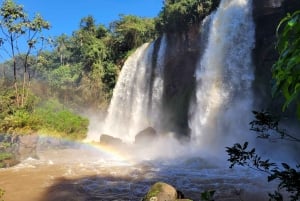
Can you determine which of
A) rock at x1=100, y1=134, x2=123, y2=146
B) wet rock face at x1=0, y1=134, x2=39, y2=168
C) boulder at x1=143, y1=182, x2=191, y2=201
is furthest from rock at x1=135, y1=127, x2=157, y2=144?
boulder at x1=143, y1=182, x2=191, y2=201

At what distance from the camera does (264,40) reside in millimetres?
19203

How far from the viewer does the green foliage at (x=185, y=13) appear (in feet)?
84.8

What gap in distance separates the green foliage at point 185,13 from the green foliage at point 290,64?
80.3ft

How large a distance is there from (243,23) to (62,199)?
1434 centimetres

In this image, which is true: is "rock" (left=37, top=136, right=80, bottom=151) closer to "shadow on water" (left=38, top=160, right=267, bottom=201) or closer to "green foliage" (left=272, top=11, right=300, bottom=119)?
"shadow on water" (left=38, top=160, right=267, bottom=201)

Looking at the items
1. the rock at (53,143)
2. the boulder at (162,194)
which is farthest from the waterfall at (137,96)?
the boulder at (162,194)

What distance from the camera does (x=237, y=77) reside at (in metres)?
19.8

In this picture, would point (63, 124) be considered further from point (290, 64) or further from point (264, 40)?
point (290, 64)

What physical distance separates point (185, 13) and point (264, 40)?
30.5 feet

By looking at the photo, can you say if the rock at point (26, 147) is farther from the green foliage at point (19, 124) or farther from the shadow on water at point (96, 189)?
the shadow on water at point (96, 189)

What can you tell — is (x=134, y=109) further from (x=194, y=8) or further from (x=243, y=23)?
(x=243, y=23)

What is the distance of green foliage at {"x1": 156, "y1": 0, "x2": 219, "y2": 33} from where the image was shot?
25848mm

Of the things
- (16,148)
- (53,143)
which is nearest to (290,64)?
(16,148)

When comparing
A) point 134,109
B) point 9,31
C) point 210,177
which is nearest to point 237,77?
point 210,177
